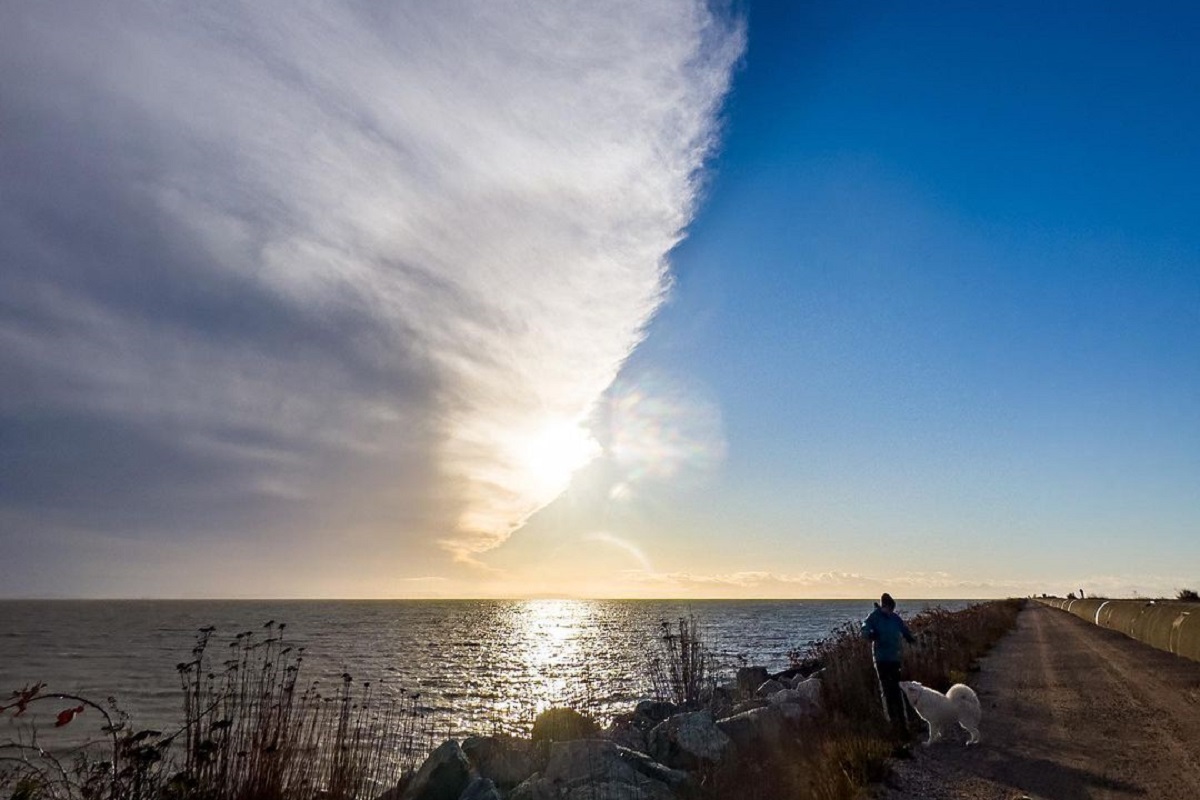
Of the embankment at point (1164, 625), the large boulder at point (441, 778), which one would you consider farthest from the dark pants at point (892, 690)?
the embankment at point (1164, 625)

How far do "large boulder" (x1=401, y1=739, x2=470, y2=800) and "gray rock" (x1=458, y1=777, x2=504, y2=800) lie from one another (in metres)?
0.46

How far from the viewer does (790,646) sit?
4972 centimetres

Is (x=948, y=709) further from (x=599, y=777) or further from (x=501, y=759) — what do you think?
(x=501, y=759)

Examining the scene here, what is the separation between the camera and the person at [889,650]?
12.7m

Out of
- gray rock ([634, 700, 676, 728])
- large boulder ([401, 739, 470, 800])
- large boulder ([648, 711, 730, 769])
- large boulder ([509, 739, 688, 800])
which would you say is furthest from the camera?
gray rock ([634, 700, 676, 728])

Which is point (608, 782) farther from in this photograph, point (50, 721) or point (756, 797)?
point (50, 721)

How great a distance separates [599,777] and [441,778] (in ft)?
8.56

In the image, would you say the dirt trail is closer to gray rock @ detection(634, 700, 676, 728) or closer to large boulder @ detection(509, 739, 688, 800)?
large boulder @ detection(509, 739, 688, 800)

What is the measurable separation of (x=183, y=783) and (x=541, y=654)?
44.7 m

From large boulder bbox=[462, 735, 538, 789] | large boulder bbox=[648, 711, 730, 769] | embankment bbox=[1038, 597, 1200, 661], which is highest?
embankment bbox=[1038, 597, 1200, 661]

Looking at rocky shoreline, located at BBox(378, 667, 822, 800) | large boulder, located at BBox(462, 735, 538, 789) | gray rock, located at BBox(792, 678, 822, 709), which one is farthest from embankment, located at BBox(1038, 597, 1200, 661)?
large boulder, located at BBox(462, 735, 538, 789)

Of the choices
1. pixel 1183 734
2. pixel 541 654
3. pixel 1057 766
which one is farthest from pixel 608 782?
pixel 541 654

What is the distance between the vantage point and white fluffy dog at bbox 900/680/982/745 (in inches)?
450

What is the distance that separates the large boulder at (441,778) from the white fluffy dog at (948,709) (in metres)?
7.32
